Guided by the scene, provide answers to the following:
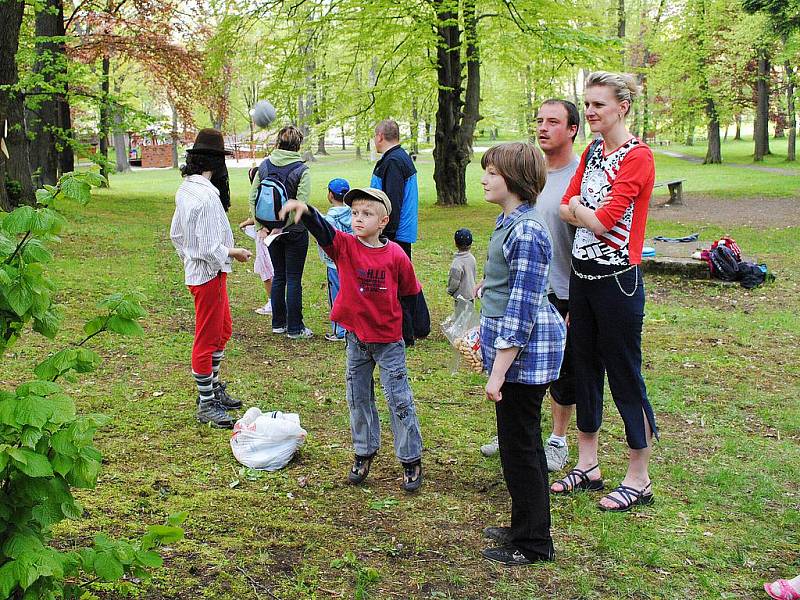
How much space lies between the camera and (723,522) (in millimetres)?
4062

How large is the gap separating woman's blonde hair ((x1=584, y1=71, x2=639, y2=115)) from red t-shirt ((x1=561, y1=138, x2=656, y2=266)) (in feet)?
0.72

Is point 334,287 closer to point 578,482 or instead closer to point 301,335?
point 301,335

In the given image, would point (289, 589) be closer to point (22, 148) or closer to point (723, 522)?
point (723, 522)

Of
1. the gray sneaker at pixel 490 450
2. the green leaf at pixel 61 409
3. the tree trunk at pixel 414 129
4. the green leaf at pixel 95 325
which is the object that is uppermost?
the tree trunk at pixel 414 129

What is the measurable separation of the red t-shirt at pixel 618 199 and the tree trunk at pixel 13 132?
9809 millimetres

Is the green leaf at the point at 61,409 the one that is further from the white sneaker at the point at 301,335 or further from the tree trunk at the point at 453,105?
the tree trunk at the point at 453,105

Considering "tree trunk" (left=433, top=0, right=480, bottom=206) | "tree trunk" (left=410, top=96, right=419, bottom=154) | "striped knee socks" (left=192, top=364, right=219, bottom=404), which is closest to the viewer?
"striped knee socks" (left=192, top=364, right=219, bottom=404)

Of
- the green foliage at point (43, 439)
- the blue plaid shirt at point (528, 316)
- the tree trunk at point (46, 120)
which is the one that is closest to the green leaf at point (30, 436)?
the green foliage at point (43, 439)

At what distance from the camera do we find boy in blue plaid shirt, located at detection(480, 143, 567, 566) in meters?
3.40

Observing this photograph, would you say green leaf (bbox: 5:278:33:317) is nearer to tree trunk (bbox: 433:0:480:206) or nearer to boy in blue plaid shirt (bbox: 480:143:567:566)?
boy in blue plaid shirt (bbox: 480:143:567:566)

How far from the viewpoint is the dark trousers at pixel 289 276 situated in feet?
25.2

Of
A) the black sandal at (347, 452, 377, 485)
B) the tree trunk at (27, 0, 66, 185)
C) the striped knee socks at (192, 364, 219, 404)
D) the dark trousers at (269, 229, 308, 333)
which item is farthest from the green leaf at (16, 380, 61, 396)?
the tree trunk at (27, 0, 66, 185)

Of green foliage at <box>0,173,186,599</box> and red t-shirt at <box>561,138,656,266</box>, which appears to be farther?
red t-shirt at <box>561,138,656,266</box>

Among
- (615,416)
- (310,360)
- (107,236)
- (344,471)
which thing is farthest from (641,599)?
(107,236)
